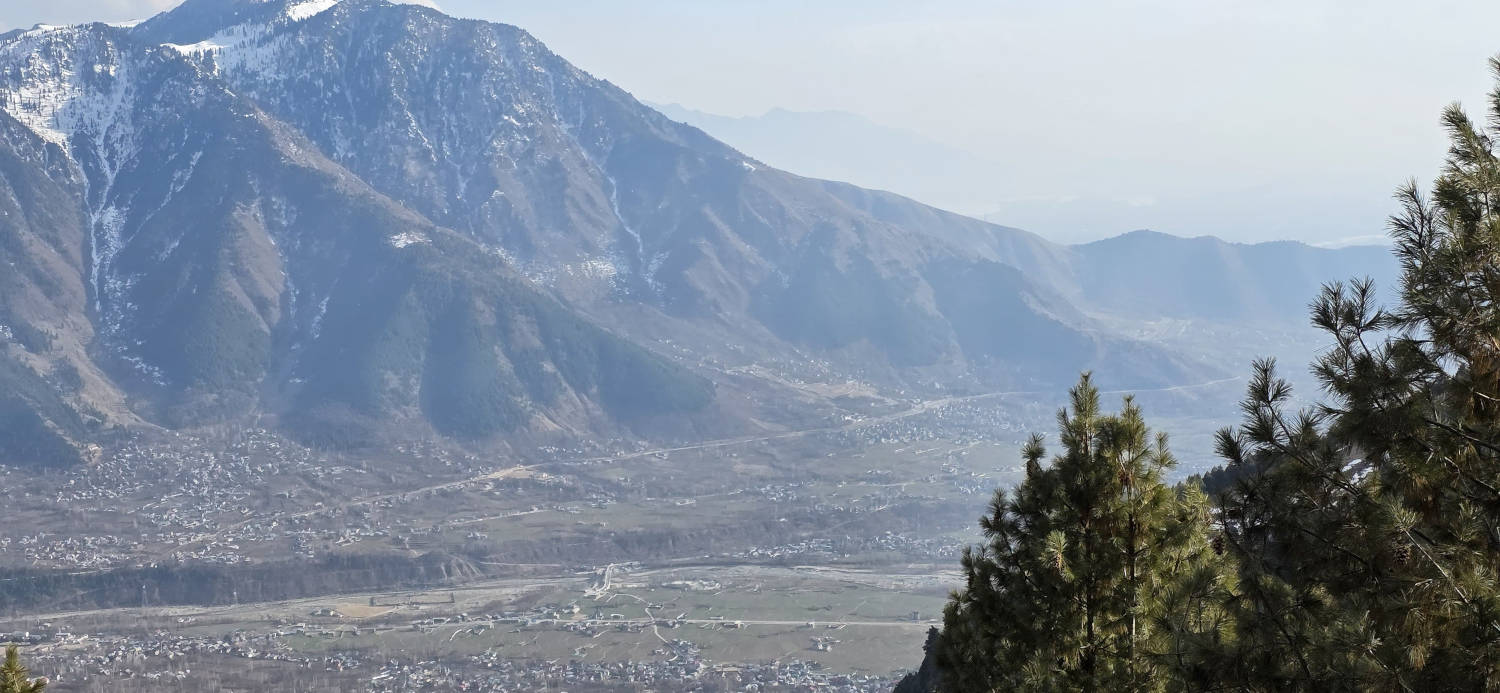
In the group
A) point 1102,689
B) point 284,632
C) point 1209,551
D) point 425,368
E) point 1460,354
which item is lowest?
point 284,632

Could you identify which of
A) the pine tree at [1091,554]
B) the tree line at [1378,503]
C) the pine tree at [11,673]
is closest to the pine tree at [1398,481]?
the tree line at [1378,503]

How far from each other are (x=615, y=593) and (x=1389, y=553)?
104616 mm

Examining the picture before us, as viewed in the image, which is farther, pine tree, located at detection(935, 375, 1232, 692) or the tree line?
pine tree, located at detection(935, 375, 1232, 692)

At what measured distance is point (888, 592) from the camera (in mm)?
105750

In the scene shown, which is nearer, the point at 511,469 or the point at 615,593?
the point at 615,593

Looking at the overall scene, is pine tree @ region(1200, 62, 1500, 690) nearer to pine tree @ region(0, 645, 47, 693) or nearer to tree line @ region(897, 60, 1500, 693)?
tree line @ region(897, 60, 1500, 693)

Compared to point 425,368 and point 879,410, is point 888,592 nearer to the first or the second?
point 879,410

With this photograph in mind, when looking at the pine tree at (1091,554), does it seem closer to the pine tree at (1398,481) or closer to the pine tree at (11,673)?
the pine tree at (1398,481)

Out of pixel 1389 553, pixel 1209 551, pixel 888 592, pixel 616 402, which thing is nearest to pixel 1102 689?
pixel 1209 551

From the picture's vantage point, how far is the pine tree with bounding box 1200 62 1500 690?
8.20m

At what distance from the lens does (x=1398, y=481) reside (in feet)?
30.2

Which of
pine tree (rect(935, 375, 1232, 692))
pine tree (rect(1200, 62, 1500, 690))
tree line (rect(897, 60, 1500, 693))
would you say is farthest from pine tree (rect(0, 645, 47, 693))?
pine tree (rect(1200, 62, 1500, 690))

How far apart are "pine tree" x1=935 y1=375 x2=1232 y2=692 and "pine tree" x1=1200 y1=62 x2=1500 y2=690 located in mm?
2039

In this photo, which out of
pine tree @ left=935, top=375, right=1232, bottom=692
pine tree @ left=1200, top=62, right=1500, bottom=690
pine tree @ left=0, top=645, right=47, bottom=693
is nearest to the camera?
pine tree @ left=1200, top=62, right=1500, bottom=690
